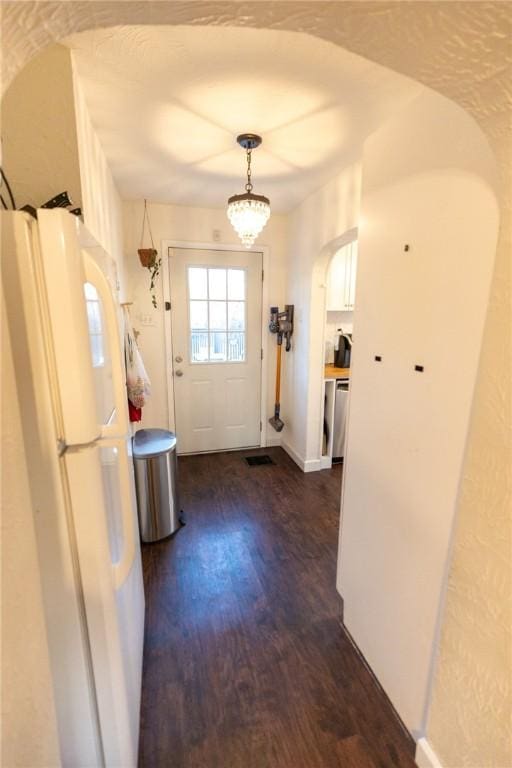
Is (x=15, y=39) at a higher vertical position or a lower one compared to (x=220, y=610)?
higher

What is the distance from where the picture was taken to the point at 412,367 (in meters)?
1.19

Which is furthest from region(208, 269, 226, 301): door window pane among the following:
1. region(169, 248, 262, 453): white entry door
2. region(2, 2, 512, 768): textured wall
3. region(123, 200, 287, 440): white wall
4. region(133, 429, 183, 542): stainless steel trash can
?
region(2, 2, 512, 768): textured wall

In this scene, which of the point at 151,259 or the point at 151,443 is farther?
the point at 151,259

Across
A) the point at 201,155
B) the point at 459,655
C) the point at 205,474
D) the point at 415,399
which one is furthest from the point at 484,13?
the point at 205,474

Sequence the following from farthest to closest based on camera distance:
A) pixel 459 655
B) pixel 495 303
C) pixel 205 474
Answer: pixel 205 474 → pixel 459 655 → pixel 495 303

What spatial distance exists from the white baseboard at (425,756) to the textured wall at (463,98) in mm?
50

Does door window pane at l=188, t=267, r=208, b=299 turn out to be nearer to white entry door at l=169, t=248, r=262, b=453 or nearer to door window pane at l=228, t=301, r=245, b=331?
white entry door at l=169, t=248, r=262, b=453

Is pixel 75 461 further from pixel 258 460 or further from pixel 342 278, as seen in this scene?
pixel 342 278

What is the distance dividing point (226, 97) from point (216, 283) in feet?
6.03

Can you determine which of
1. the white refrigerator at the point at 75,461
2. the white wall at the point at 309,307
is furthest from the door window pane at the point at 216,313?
the white refrigerator at the point at 75,461

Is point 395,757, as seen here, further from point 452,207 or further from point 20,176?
point 20,176

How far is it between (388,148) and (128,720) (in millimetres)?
2050

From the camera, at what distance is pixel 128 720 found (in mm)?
1021

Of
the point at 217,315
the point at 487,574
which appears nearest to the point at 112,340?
the point at 487,574
